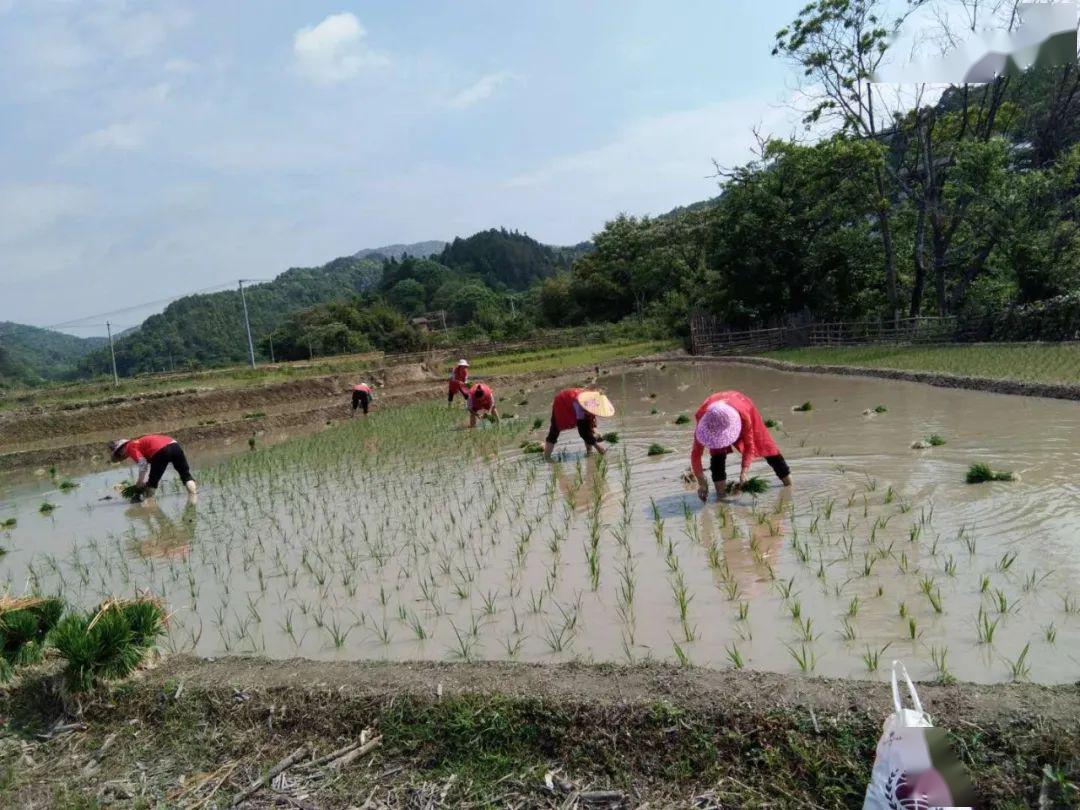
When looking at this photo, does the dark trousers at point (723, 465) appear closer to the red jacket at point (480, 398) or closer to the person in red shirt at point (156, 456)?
the person in red shirt at point (156, 456)

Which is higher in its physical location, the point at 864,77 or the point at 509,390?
the point at 864,77

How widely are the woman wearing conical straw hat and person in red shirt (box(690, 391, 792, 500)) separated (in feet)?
9.25

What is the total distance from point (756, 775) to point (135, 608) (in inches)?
145

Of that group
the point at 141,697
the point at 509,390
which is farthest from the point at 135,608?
the point at 509,390

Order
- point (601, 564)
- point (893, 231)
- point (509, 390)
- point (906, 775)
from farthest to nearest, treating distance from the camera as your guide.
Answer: point (893, 231) < point (509, 390) < point (601, 564) < point (906, 775)

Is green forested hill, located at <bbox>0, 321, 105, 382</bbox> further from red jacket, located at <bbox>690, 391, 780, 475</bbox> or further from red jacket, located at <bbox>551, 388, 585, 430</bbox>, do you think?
red jacket, located at <bbox>690, 391, 780, 475</bbox>

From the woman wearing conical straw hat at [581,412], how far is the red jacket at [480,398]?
4346 millimetres

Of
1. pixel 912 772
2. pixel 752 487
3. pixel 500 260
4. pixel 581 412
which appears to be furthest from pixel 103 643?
pixel 500 260

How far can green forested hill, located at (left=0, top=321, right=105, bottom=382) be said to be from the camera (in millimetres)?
72812

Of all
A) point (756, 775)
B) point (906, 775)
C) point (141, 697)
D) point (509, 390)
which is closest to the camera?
point (906, 775)

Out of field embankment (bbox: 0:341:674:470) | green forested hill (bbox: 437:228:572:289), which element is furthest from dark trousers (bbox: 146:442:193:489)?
green forested hill (bbox: 437:228:572:289)

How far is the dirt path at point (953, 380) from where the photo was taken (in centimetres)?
1148

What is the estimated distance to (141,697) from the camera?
4.26 meters

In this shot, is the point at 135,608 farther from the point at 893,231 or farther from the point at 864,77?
the point at 893,231
